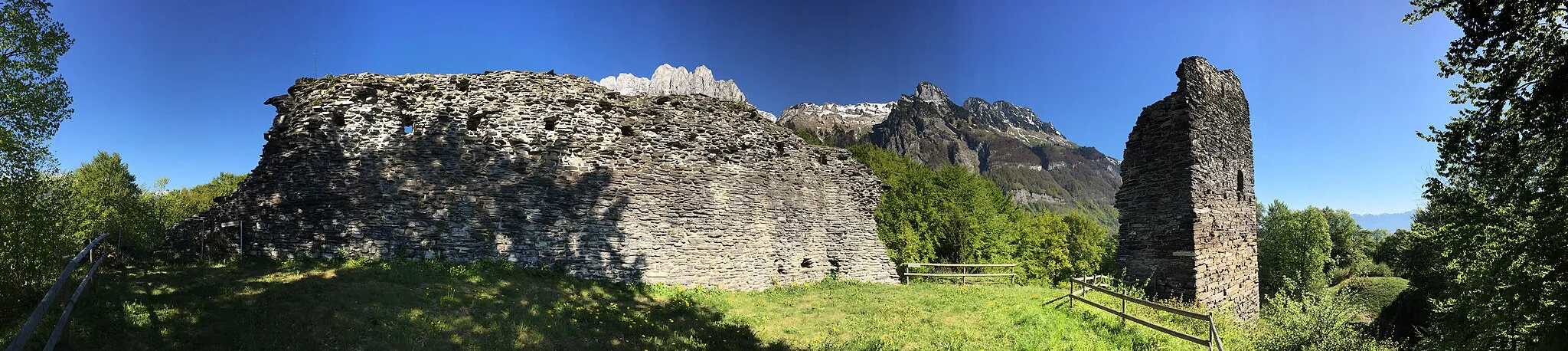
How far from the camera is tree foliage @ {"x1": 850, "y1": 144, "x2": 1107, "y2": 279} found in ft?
79.5

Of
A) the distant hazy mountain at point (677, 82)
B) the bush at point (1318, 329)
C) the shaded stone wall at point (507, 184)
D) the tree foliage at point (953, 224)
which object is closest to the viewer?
the bush at point (1318, 329)

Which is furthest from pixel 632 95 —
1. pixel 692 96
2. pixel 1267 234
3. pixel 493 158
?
pixel 1267 234

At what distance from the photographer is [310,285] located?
9.23 m

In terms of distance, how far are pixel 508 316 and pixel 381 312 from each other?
1.81 metres

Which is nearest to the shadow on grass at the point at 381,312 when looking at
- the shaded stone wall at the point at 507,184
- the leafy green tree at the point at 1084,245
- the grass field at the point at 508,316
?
the grass field at the point at 508,316

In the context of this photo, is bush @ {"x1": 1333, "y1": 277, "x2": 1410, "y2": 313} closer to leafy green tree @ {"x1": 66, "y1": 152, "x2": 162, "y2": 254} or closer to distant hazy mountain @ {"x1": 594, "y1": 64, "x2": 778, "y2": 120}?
leafy green tree @ {"x1": 66, "y1": 152, "x2": 162, "y2": 254}

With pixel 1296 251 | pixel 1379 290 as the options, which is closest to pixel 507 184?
pixel 1379 290

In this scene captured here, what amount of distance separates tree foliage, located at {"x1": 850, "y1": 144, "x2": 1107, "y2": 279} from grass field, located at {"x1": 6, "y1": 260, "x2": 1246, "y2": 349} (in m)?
9.61

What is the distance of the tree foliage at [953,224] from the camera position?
953 inches

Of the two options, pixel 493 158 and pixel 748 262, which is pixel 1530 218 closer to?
pixel 748 262

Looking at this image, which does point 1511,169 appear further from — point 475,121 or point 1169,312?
point 475,121

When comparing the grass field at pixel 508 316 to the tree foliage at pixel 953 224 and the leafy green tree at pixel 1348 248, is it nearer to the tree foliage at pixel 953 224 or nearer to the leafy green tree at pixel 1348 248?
the tree foliage at pixel 953 224

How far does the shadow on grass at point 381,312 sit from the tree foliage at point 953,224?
14052 millimetres

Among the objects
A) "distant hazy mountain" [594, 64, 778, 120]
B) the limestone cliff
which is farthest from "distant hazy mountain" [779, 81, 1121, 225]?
"distant hazy mountain" [594, 64, 778, 120]
